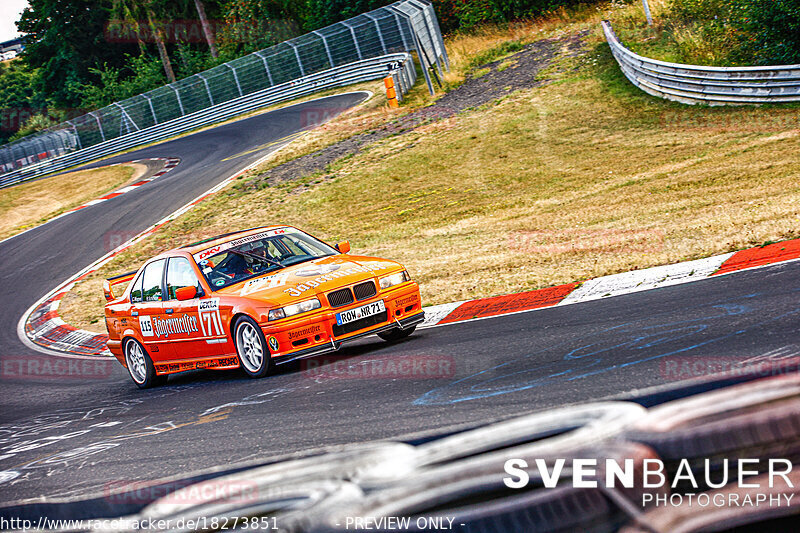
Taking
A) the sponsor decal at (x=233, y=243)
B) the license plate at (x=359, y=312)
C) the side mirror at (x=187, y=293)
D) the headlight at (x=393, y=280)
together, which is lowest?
the license plate at (x=359, y=312)

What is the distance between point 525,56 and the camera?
28906 millimetres

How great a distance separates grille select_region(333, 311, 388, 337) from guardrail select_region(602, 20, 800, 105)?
38.2 feet

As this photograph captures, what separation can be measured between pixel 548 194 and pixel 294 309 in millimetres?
8676

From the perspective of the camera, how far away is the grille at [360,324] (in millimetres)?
7621

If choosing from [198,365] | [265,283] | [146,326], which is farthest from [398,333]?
[146,326]

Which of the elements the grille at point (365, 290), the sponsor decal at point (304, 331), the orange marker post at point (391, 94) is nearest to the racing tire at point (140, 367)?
the sponsor decal at point (304, 331)

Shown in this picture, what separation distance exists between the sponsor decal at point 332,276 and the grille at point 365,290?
195mm

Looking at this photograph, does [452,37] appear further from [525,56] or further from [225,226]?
[225,226]

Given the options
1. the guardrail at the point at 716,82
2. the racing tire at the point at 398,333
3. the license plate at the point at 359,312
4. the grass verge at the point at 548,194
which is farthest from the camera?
the guardrail at the point at 716,82

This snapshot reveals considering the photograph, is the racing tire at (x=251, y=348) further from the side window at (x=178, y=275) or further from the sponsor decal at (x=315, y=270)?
the side window at (x=178, y=275)

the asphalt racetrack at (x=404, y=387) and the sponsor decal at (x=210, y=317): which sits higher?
the sponsor decal at (x=210, y=317)

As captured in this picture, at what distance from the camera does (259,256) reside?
8852mm

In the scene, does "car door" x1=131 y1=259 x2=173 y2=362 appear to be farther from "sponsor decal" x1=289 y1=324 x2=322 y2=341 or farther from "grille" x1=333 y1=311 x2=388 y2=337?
"grille" x1=333 y1=311 x2=388 y2=337

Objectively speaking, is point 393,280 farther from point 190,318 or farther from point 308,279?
point 190,318
